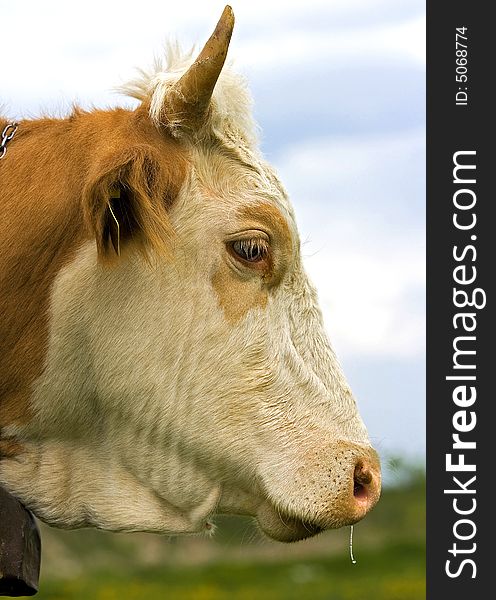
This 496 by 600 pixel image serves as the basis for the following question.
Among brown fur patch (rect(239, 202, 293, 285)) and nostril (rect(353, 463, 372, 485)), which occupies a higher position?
brown fur patch (rect(239, 202, 293, 285))

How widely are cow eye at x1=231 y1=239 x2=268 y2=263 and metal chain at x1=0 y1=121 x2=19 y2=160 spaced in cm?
112

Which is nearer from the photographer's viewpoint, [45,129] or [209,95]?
[209,95]

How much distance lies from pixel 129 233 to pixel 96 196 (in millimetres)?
250

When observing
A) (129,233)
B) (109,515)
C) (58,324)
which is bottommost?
(109,515)

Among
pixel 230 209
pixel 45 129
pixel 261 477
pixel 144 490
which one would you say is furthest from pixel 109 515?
pixel 45 129

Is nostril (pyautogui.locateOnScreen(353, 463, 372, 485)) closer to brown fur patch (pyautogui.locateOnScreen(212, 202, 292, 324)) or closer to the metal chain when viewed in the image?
brown fur patch (pyautogui.locateOnScreen(212, 202, 292, 324))

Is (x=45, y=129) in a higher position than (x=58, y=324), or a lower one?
higher

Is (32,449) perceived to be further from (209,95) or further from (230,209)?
(209,95)

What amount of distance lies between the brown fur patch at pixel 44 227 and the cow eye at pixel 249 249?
1.05ft

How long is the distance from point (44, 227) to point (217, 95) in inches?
38.7

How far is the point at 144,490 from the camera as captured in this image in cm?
505

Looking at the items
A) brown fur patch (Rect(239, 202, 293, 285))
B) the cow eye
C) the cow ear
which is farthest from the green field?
the cow ear

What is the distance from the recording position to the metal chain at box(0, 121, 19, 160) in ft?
16.9

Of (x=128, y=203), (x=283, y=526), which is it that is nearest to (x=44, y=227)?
(x=128, y=203)
